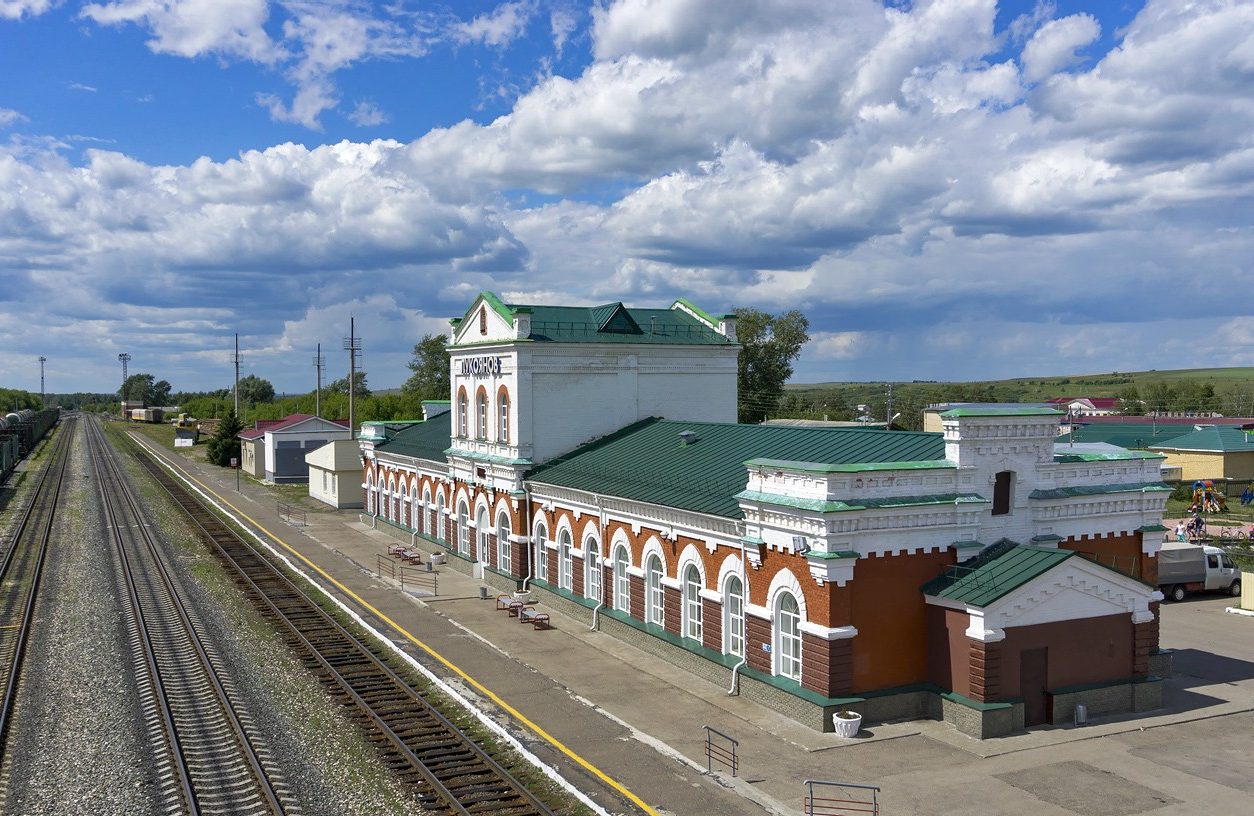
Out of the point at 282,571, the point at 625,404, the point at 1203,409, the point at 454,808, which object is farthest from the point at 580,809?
the point at 1203,409

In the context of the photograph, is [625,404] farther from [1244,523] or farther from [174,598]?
[1244,523]

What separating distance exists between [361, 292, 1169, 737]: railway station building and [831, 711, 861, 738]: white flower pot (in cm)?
39

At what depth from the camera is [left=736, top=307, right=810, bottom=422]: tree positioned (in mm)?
78825

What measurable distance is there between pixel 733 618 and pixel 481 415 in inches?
715

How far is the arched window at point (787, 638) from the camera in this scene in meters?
22.0

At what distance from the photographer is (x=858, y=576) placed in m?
20.9

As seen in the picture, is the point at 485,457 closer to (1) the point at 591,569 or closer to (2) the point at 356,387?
(1) the point at 591,569

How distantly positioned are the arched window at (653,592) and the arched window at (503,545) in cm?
973

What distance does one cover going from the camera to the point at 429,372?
121 metres

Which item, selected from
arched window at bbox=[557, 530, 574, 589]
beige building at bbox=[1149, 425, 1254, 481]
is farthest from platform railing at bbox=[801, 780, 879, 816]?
beige building at bbox=[1149, 425, 1254, 481]

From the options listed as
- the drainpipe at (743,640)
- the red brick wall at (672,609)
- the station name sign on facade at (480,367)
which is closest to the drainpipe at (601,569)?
the red brick wall at (672,609)

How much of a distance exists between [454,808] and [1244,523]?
5192 centimetres

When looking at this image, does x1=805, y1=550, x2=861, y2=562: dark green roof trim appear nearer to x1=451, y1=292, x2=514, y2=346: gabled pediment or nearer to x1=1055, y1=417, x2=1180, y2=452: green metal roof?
x1=451, y1=292, x2=514, y2=346: gabled pediment

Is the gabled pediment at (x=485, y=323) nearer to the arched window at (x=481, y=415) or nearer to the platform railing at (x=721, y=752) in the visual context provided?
the arched window at (x=481, y=415)
